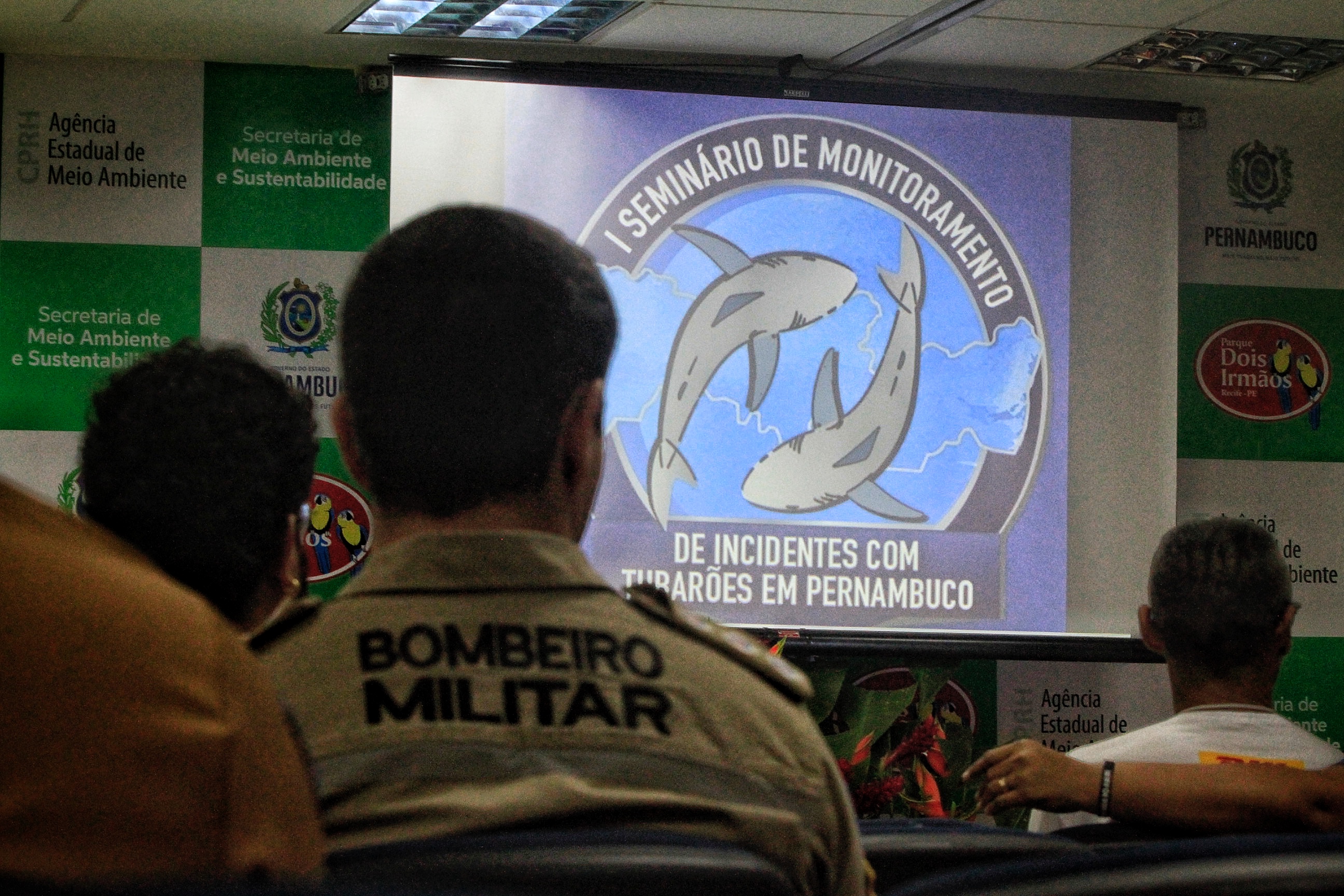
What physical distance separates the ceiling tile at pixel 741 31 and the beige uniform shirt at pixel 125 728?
3.19 metres

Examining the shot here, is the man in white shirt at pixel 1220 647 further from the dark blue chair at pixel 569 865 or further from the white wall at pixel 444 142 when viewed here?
the white wall at pixel 444 142

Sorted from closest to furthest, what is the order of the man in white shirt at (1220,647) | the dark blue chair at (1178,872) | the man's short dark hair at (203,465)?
1. the dark blue chair at (1178,872)
2. the man's short dark hair at (203,465)
3. the man in white shirt at (1220,647)

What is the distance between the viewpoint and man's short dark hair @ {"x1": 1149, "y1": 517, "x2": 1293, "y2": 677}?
2.00 metres

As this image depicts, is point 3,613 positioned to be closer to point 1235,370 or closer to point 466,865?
point 466,865

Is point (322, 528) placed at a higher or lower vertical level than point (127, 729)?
lower

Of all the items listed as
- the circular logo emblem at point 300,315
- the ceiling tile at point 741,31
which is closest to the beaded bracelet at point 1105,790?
the ceiling tile at point 741,31

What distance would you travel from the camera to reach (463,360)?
1054 millimetres

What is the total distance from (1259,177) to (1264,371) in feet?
1.94

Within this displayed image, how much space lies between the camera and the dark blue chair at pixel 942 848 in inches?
42.0

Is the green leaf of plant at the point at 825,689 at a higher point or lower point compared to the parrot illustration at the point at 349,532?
lower

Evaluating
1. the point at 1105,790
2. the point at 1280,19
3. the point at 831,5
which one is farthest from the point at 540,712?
the point at 1280,19

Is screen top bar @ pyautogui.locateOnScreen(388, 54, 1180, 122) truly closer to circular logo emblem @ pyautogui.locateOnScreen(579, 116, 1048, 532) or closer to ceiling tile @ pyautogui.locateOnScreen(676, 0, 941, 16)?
circular logo emblem @ pyautogui.locateOnScreen(579, 116, 1048, 532)

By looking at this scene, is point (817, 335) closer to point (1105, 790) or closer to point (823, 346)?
point (823, 346)

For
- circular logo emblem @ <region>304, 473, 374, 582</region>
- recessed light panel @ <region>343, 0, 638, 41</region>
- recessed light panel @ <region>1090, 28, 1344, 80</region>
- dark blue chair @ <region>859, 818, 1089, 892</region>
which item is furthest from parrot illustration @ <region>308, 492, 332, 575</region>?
dark blue chair @ <region>859, 818, 1089, 892</region>
